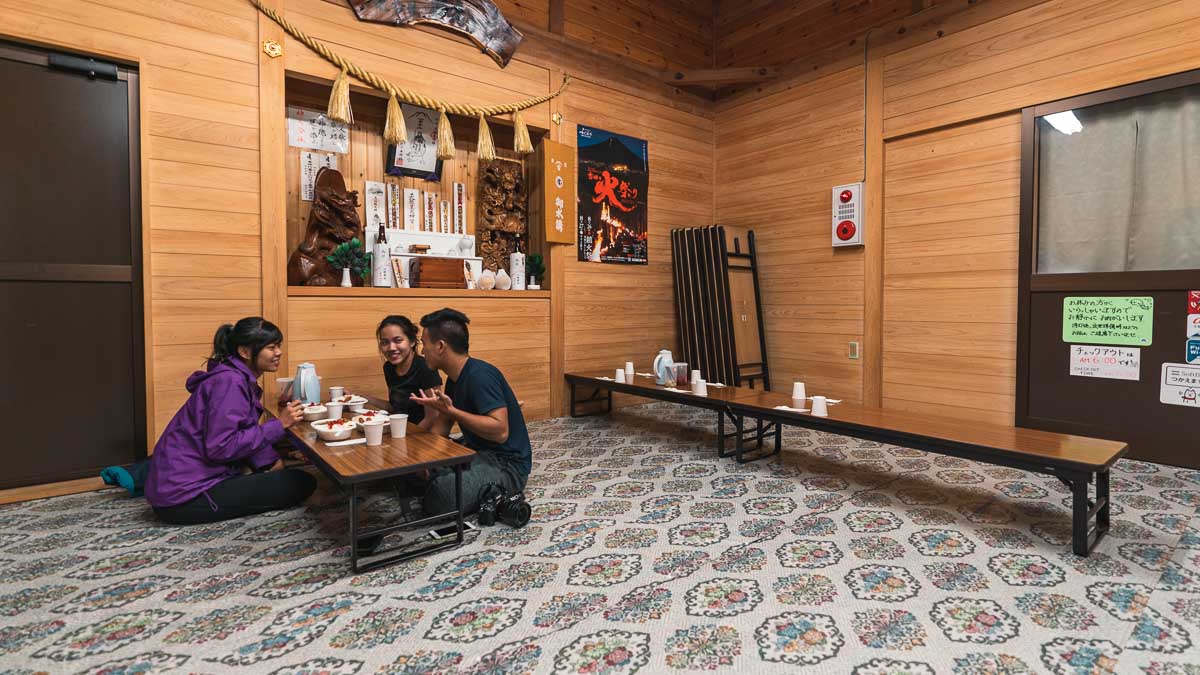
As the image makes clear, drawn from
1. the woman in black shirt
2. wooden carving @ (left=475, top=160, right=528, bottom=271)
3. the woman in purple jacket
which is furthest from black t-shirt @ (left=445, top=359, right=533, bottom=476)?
wooden carving @ (left=475, top=160, right=528, bottom=271)

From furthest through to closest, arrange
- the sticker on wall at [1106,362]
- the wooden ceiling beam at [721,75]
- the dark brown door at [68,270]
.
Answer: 1. the wooden ceiling beam at [721,75]
2. the sticker on wall at [1106,362]
3. the dark brown door at [68,270]

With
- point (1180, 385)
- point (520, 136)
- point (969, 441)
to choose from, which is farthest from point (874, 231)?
point (520, 136)

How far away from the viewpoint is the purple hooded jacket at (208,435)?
Answer: 8.13ft

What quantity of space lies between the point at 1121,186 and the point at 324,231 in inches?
202

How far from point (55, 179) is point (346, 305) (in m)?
1.57

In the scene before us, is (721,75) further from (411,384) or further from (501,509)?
(501,509)

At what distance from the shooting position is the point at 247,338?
8.61 feet

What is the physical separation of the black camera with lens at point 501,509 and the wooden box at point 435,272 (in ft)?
6.91

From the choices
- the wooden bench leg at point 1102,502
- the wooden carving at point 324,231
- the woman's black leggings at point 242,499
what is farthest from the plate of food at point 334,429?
the wooden bench leg at point 1102,502

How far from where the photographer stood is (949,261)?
441 centimetres

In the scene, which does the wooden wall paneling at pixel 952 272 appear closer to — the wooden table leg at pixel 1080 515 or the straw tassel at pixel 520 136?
the wooden table leg at pixel 1080 515

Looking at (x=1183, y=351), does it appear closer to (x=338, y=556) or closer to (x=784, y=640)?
(x=784, y=640)

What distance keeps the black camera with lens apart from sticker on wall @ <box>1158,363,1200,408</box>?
3.80 metres

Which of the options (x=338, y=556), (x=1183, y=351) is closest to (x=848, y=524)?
(x=338, y=556)
